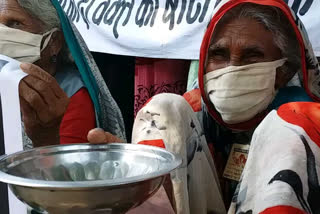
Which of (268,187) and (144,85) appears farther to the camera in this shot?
(144,85)

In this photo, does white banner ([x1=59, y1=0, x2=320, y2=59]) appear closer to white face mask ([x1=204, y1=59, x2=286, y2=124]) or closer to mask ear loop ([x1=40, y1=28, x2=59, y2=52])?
white face mask ([x1=204, y1=59, x2=286, y2=124])

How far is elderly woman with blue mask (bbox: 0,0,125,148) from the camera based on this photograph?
1271 mm

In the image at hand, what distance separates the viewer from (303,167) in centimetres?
82

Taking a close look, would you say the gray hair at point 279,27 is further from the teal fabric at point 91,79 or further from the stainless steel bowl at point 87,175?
the stainless steel bowl at point 87,175

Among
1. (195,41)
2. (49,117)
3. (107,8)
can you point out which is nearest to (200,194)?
(49,117)

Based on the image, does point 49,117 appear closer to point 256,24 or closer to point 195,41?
point 256,24

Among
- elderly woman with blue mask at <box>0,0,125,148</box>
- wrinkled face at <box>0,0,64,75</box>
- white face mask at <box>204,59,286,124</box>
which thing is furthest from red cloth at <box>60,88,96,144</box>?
white face mask at <box>204,59,286,124</box>

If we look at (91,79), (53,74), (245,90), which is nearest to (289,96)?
(245,90)

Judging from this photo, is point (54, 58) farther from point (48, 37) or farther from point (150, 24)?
point (150, 24)

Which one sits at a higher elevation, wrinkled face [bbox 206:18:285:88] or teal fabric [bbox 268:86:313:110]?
wrinkled face [bbox 206:18:285:88]

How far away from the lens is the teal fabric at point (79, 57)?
1.51 metres

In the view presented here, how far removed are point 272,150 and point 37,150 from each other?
1.52 ft

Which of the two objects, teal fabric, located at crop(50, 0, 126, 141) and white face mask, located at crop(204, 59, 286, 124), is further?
teal fabric, located at crop(50, 0, 126, 141)

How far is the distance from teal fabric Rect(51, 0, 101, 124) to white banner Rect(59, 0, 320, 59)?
793 millimetres
